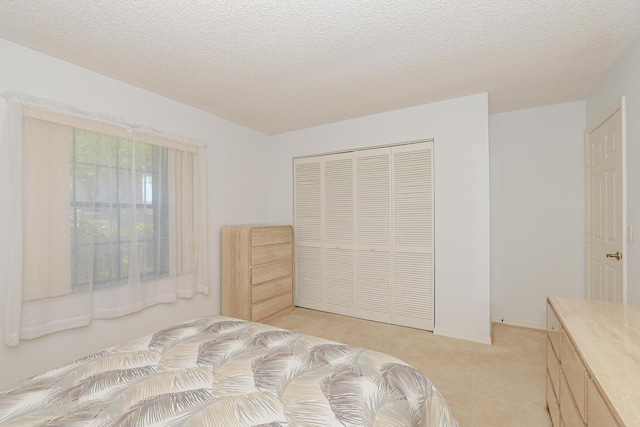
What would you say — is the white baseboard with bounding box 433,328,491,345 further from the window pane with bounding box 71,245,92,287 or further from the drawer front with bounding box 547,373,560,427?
the window pane with bounding box 71,245,92,287

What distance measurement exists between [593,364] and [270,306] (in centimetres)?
302

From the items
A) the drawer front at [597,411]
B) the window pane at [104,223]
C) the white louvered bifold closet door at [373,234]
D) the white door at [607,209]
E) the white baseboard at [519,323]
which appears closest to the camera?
the drawer front at [597,411]

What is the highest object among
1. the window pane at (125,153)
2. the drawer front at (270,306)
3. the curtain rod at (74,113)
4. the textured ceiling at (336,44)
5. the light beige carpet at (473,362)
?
the textured ceiling at (336,44)

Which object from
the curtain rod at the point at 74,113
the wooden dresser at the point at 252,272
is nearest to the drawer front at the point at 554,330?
the wooden dresser at the point at 252,272

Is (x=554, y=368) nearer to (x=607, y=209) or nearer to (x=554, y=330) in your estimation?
(x=554, y=330)

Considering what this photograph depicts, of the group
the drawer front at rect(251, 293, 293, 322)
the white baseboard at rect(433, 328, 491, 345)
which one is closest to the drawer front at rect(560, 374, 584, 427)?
the white baseboard at rect(433, 328, 491, 345)

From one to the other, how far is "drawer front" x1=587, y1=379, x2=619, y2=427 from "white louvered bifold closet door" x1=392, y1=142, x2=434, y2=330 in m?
2.13

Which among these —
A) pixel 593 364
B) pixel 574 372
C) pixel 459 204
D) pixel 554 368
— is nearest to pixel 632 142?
pixel 459 204

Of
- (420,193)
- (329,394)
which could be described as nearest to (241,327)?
(329,394)

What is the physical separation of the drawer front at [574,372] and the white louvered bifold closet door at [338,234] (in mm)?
2375

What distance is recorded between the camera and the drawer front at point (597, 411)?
0.83 meters

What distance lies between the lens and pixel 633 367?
0.96 m

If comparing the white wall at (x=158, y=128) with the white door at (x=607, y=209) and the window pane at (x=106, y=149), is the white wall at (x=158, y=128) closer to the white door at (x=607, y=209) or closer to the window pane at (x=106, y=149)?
the window pane at (x=106, y=149)

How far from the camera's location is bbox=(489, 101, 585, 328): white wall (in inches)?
121
